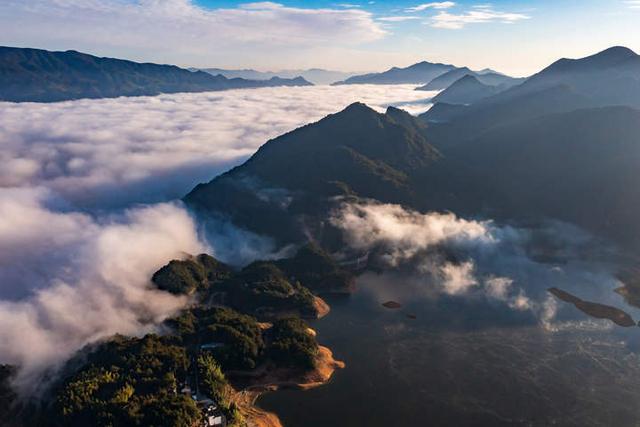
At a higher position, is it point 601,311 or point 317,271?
point 317,271

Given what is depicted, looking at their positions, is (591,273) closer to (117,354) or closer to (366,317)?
(366,317)

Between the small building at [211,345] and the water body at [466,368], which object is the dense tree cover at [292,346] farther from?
the small building at [211,345]

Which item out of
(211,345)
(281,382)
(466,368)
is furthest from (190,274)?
(466,368)

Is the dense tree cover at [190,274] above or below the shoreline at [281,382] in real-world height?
above

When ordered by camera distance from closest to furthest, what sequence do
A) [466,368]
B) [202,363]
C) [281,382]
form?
1. [202,363]
2. [281,382]
3. [466,368]

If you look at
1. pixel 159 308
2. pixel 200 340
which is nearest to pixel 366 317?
pixel 200 340

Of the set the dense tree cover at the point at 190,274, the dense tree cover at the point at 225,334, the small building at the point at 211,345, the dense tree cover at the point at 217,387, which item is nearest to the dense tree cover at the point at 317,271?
Result: the dense tree cover at the point at 190,274

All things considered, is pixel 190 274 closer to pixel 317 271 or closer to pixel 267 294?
pixel 267 294
